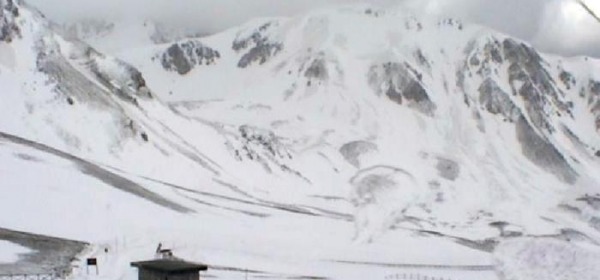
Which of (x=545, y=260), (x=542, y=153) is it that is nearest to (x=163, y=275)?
(x=545, y=260)

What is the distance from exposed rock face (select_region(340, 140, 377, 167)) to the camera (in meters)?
140

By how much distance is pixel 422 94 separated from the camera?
18800 cm

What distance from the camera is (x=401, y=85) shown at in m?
190

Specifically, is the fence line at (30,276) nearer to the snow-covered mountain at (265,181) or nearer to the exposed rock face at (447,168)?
the snow-covered mountain at (265,181)

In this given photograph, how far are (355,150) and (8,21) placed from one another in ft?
234

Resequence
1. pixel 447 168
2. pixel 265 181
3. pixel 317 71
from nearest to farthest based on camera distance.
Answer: pixel 265 181, pixel 447 168, pixel 317 71

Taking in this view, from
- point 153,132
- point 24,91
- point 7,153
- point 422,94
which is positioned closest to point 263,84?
point 422,94

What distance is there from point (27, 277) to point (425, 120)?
146260mm

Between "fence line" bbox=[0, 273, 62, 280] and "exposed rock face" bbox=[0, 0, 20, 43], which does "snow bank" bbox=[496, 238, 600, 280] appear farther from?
"exposed rock face" bbox=[0, 0, 20, 43]

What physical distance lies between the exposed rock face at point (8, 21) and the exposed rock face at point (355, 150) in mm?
64073

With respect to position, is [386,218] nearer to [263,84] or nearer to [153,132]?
[153,132]

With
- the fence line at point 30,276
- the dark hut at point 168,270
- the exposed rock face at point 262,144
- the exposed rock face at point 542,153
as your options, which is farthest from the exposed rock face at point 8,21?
the exposed rock face at point 542,153

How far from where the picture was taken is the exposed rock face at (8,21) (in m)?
89.0

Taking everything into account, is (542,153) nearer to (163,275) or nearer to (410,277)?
(410,277)
